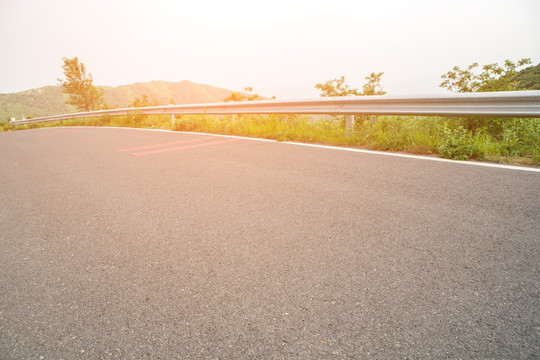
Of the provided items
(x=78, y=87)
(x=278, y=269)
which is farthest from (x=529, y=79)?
(x=78, y=87)

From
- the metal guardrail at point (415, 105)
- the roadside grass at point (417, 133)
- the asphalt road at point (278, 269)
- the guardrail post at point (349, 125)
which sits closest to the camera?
→ the asphalt road at point (278, 269)

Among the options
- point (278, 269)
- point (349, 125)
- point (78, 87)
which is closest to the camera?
point (278, 269)

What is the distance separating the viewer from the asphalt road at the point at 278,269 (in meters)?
1.21

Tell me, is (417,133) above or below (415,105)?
below

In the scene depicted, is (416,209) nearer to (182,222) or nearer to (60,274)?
(182,222)

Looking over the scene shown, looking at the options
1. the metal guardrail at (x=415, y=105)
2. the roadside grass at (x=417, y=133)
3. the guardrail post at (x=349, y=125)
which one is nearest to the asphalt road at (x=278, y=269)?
the roadside grass at (x=417, y=133)

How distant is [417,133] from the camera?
4.94 m

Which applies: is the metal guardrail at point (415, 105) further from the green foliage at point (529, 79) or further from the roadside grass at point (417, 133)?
the green foliage at point (529, 79)

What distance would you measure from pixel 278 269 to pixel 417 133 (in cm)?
441

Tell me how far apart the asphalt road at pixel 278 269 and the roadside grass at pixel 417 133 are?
92cm

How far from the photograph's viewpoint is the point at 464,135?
4.41m

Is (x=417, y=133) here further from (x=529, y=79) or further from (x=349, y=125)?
(x=529, y=79)

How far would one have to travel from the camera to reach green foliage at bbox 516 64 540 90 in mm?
5928

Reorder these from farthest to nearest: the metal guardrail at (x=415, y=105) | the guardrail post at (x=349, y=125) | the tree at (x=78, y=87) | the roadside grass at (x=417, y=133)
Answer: the tree at (x=78, y=87)
the guardrail post at (x=349, y=125)
the roadside grass at (x=417, y=133)
the metal guardrail at (x=415, y=105)
